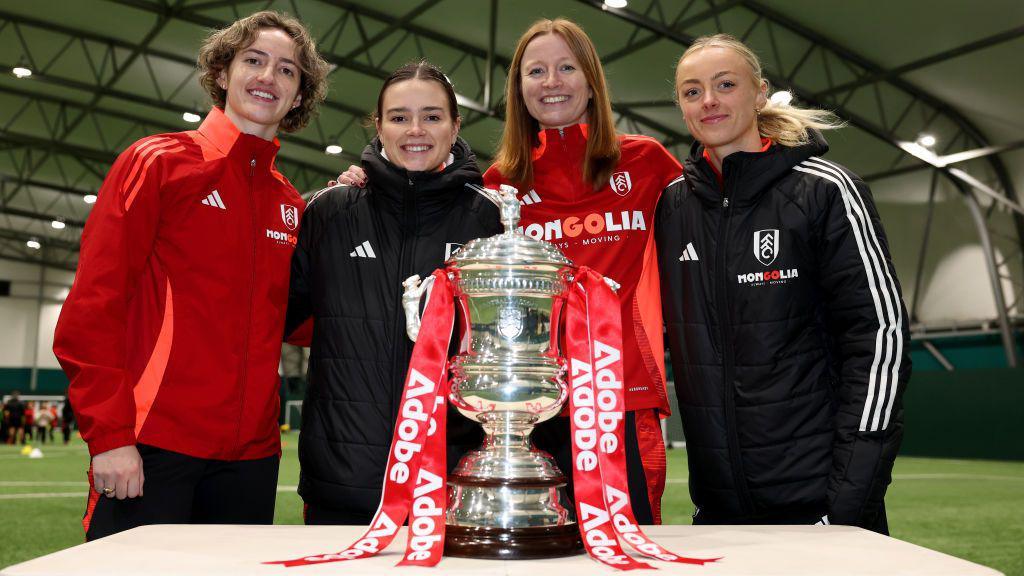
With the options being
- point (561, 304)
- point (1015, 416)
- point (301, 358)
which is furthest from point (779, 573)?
point (301, 358)

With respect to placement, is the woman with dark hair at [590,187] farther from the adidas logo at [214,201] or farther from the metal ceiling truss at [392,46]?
the metal ceiling truss at [392,46]

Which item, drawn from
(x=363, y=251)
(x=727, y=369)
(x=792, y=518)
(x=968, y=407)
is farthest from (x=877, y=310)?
(x=968, y=407)

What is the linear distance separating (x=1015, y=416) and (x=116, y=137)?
18.3 meters

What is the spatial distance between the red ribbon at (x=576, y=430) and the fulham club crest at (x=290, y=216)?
1102mm

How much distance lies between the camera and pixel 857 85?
38.8 ft

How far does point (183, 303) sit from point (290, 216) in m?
0.42

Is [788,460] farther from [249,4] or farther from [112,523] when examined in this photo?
[249,4]

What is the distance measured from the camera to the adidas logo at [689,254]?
226 centimetres

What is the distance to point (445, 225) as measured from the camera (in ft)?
7.41

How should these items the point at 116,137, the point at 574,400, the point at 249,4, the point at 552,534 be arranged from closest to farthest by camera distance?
1. the point at 552,534
2. the point at 574,400
3. the point at 249,4
4. the point at 116,137

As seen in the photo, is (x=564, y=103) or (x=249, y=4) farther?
(x=249, y=4)

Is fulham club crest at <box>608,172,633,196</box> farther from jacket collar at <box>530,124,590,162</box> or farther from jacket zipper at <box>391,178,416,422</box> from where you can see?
jacket zipper at <box>391,178,416,422</box>

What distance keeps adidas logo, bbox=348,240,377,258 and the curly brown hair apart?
0.62 metres

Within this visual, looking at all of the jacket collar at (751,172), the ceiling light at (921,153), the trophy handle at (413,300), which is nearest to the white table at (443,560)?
the trophy handle at (413,300)
